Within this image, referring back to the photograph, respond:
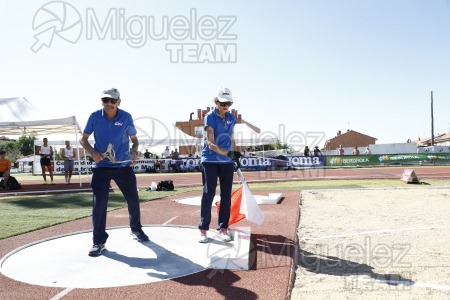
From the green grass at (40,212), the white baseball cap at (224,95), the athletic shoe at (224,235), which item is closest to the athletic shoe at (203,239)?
the athletic shoe at (224,235)

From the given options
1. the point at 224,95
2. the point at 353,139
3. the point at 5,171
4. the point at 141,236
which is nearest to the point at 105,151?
the point at 141,236

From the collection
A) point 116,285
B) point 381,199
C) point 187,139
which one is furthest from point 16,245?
point 187,139

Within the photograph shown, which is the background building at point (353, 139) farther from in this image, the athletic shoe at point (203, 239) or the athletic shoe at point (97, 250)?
the athletic shoe at point (97, 250)

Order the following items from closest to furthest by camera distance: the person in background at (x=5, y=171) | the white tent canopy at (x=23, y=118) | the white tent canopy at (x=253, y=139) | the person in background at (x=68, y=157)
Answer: the person in background at (x=5, y=171) → the white tent canopy at (x=23, y=118) → the person in background at (x=68, y=157) → the white tent canopy at (x=253, y=139)

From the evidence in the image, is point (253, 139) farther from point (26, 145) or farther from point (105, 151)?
point (26, 145)

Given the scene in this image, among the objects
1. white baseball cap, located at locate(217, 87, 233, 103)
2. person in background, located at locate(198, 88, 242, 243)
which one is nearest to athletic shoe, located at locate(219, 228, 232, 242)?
person in background, located at locate(198, 88, 242, 243)

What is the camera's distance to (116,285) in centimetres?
337

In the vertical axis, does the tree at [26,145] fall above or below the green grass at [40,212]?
above

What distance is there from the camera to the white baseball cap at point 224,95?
16.3 ft

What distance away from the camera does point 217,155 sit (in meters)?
5.07

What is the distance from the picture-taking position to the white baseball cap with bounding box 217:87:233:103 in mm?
4969

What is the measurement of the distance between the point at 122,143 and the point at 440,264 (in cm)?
393

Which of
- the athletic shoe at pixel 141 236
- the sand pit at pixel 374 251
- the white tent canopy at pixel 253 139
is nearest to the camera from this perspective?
the sand pit at pixel 374 251

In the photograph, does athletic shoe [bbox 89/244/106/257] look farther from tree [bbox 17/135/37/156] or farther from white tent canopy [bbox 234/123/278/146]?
tree [bbox 17/135/37/156]
